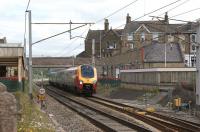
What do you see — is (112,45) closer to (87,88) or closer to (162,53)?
(162,53)

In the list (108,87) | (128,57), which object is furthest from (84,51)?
(108,87)

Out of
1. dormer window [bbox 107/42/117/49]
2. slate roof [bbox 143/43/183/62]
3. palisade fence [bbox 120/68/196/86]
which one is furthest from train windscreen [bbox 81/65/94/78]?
dormer window [bbox 107/42/117/49]

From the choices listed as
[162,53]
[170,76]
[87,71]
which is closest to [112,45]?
[162,53]

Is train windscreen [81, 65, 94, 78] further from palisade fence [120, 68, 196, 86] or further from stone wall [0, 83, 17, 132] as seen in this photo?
stone wall [0, 83, 17, 132]

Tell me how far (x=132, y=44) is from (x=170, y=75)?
6703 centimetres

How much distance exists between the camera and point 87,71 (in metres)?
49.2

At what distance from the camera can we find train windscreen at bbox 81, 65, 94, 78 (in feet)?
160

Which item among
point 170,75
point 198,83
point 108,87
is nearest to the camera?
point 198,83

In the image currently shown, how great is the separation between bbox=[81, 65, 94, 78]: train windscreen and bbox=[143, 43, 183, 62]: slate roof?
69.0ft

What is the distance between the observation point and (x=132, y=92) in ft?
157

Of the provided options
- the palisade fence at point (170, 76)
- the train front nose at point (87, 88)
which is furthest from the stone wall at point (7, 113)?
the train front nose at point (87, 88)

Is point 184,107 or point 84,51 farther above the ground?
point 84,51

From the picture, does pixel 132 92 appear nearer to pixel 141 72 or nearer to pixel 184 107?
pixel 141 72

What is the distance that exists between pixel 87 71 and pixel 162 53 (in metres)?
24.9
